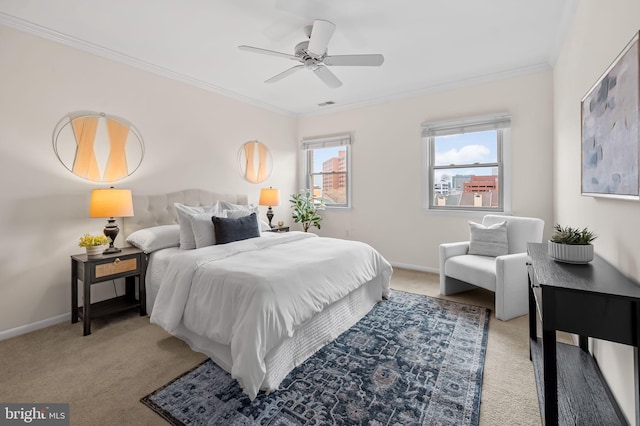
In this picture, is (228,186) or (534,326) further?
(228,186)

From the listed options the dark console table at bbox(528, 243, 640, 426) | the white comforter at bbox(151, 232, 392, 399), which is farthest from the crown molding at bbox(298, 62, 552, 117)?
the dark console table at bbox(528, 243, 640, 426)

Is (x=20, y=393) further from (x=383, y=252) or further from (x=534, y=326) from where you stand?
(x=383, y=252)

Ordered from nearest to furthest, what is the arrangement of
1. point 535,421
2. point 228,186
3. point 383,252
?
point 535,421 → point 228,186 → point 383,252

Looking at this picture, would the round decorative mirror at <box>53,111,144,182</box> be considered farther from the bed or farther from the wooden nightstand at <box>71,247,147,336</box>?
the wooden nightstand at <box>71,247,147,336</box>

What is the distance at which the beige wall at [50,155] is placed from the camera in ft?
8.63

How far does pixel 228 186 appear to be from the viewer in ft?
15.0

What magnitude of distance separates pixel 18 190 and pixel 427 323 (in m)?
3.96

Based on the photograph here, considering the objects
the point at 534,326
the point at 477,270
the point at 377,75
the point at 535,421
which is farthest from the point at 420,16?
the point at 535,421

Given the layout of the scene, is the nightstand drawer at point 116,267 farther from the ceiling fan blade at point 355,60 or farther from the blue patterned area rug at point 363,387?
the ceiling fan blade at point 355,60

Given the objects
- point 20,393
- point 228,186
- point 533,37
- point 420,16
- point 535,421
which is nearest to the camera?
point 535,421

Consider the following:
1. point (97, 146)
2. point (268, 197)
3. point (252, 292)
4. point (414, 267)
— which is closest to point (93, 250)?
point (97, 146)

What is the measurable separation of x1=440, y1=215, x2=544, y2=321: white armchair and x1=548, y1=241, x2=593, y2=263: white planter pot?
118cm

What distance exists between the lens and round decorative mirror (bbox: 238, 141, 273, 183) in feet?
15.8

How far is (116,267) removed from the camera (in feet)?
9.34
